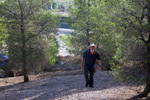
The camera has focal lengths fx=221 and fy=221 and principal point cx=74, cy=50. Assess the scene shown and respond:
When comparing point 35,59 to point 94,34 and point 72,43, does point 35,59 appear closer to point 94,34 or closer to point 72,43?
point 72,43

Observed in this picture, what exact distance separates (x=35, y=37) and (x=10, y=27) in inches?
59.3

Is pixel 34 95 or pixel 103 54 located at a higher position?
pixel 103 54

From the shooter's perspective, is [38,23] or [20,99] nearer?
[20,99]

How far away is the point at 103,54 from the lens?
536 inches

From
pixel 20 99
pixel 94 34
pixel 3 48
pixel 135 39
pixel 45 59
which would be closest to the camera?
pixel 135 39

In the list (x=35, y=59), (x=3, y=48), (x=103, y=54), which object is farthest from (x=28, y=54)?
(x=103, y=54)

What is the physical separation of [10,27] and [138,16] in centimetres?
820

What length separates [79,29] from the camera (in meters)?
14.6

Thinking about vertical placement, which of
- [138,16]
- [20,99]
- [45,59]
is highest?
[138,16]

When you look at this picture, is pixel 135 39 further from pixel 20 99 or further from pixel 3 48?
pixel 3 48

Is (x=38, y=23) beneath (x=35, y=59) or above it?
above

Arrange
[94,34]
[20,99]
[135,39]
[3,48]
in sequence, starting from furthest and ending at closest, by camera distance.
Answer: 1. [94,34]
2. [3,48]
3. [20,99]
4. [135,39]

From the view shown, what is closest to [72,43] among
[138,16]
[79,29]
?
[79,29]

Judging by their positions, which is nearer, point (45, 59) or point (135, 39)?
point (135, 39)
